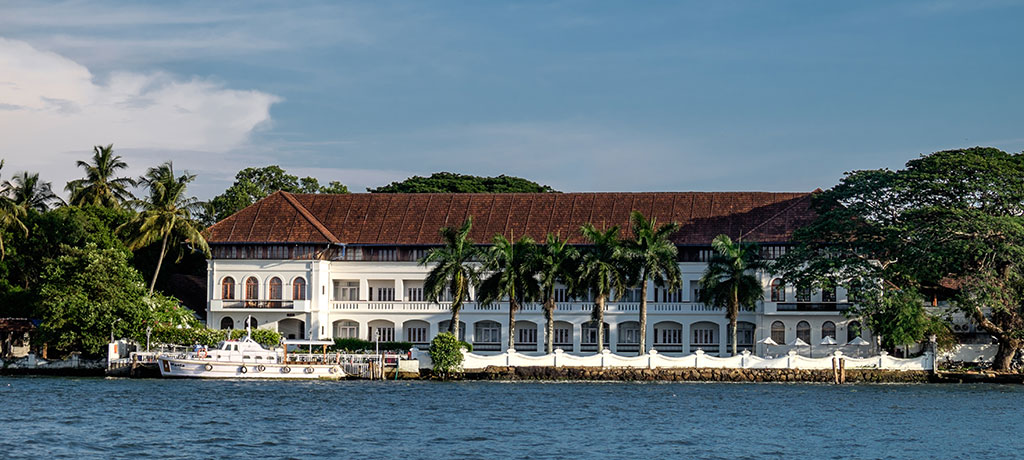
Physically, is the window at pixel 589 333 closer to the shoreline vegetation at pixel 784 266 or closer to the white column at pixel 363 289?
the shoreline vegetation at pixel 784 266

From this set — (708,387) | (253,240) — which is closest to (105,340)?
(253,240)

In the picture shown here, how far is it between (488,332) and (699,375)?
16.6 meters

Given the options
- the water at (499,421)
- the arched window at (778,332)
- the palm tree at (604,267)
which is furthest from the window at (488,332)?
the water at (499,421)

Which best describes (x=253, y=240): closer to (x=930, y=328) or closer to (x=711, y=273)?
(x=711, y=273)

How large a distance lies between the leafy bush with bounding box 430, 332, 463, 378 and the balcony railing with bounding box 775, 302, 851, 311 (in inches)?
734

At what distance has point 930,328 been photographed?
61031 millimetres

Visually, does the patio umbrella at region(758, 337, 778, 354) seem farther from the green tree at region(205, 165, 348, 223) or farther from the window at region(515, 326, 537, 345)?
the green tree at region(205, 165, 348, 223)

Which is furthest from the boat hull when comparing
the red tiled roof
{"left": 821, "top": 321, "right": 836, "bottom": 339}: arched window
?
{"left": 821, "top": 321, "right": 836, "bottom": 339}: arched window

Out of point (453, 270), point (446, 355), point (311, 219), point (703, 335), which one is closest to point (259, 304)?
point (311, 219)

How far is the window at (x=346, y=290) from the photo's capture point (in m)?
75.1

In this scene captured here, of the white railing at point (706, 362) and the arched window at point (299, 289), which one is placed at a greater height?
the arched window at point (299, 289)

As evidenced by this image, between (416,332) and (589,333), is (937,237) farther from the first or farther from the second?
(416,332)

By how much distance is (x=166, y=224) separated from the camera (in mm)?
72188

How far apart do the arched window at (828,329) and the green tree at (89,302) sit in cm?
3429
